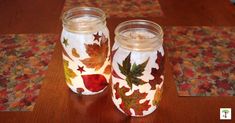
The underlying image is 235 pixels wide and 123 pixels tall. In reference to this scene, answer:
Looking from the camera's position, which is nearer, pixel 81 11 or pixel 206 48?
pixel 81 11

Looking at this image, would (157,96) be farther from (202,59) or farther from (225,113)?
(202,59)

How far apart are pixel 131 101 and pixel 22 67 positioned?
1.23 ft

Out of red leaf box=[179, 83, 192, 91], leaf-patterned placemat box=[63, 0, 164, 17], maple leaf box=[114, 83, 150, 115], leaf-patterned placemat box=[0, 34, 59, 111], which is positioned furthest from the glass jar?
leaf-patterned placemat box=[63, 0, 164, 17]

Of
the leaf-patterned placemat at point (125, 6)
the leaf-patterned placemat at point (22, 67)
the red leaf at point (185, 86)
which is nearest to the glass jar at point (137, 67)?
the red leaf at point (185, 86)

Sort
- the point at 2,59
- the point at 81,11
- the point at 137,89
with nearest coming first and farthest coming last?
the point at 137,89 < the point at 81,11 < the point at 2,59

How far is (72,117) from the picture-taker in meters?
0.65

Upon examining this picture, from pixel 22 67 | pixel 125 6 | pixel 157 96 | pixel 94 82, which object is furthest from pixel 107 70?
pixel 125 6

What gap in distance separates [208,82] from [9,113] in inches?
20.1

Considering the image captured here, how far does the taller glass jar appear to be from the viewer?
24.9 inches

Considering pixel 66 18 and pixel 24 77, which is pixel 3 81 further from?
pixel 66 18

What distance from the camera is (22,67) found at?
82 centimetres

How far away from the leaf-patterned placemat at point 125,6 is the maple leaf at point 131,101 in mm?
540

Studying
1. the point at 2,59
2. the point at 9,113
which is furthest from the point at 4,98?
the point at 2,59

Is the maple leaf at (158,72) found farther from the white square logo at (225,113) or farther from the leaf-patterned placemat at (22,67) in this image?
the leaf-patterned placemat at (22,67)
